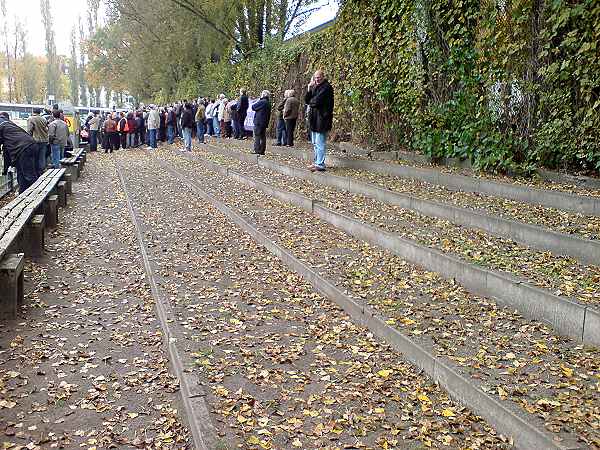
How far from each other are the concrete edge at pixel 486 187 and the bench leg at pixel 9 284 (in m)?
6.00

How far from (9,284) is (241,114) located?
1703cm

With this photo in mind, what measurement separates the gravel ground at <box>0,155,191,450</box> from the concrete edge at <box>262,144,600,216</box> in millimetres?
4803

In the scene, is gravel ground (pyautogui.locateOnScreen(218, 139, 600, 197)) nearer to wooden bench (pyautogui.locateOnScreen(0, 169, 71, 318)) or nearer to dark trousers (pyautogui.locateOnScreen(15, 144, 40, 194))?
wooden bench (pyautogui.locateOnScreen(0, 169, 71, 318))

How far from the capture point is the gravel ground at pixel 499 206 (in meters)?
6.65

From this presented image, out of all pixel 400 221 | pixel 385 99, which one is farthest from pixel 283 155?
pixel 400 221

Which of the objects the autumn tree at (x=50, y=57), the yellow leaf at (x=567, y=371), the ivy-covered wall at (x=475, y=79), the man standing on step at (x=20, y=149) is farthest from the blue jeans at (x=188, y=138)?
the autumn tree at (x=50, y=57)

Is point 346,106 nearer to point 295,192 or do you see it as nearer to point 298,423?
point 295,192

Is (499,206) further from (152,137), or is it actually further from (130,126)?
(130,126)

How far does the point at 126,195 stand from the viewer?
1365 centimetres

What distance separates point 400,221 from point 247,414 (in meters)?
4.67

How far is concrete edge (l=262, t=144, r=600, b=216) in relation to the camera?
7.48 metres

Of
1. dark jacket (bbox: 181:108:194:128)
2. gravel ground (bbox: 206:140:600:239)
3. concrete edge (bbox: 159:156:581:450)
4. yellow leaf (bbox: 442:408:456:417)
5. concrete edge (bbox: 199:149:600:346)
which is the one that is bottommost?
yellow leaf (bbox: 442:408:456:417)

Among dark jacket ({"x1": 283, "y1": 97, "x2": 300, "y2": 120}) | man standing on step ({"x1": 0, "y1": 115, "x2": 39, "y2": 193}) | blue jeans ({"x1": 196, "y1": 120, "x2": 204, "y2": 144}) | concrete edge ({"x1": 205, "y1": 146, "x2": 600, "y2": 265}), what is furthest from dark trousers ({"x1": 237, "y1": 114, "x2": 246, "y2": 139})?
concrete edge ({"x1": 205, "y1": 146, "x2": 600, "y2": 265})

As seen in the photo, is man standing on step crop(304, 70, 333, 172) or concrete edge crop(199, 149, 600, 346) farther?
man standing on step crop(304, 70, 333, 172)
